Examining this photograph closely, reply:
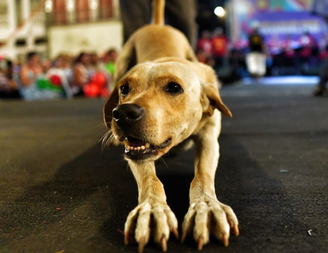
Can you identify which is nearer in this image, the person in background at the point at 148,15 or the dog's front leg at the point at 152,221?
the dog's front leg at the point at 152,221

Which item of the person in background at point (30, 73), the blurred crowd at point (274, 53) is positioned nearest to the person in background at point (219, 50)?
the blurred crowd at point (274, 53)

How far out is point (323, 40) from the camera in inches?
498

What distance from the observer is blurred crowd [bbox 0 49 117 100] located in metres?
7.61

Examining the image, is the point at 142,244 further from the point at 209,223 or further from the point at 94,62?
the point at 94,62

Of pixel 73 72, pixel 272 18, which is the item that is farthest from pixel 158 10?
pixel 272 18

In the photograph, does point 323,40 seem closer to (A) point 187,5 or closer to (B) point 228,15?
(B) point 228,15

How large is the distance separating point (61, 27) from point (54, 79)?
15.3 metres

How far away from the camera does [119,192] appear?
4.97ft

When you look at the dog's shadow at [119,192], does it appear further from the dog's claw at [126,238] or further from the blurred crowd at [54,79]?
the blurred crowd at [54,79]

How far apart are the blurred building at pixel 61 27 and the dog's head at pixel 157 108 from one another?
19.6m


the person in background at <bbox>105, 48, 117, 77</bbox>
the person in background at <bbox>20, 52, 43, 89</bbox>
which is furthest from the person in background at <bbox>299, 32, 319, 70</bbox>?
the person in background at <bbox>20, 52, 43, 89</bbox>

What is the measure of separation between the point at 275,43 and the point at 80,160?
12.5 meters

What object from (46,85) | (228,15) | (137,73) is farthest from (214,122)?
(228,15)

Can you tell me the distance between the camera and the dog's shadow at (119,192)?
47.1 inches
